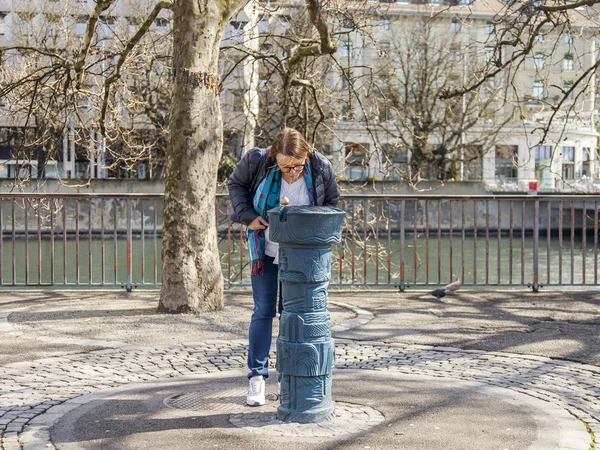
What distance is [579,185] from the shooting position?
5969 cm

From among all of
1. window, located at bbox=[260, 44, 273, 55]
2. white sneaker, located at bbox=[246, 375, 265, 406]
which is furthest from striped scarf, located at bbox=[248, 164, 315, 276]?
window, located at bbox=[260, 44, 273, 55]

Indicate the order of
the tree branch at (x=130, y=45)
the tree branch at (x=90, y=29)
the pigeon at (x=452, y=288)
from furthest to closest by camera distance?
the pigeon at (x=452, y=288) → the tree branch at (x=130, y=45) → the tree branch at (x=90, y=29)

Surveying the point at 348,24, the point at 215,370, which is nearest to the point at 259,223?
the point at 215,370

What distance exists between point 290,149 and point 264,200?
1.33 ft

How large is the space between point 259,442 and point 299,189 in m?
1.56

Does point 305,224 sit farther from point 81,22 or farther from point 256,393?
point 81,22

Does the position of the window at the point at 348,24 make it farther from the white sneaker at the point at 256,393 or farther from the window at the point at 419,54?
the window at the point at 419,54

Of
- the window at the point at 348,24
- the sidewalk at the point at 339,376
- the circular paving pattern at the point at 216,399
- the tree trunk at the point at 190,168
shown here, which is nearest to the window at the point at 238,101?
the window at the point at 348,24

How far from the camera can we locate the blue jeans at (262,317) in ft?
18.7

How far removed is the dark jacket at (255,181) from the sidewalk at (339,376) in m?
1.24

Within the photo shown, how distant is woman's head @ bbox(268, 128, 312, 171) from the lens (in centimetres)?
537

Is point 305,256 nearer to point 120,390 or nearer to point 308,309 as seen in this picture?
point 308,309

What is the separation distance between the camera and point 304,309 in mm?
5215

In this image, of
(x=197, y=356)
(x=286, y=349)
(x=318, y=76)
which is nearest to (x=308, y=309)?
(x=286, y=349)
